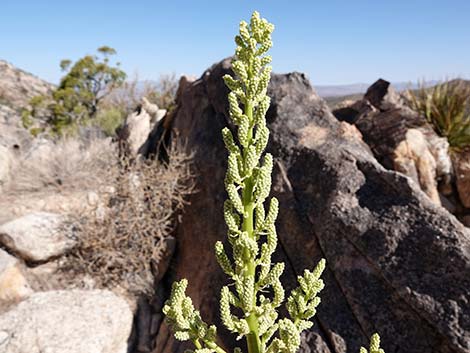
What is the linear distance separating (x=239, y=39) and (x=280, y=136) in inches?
126

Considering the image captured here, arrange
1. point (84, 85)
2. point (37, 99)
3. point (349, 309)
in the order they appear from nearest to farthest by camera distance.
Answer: point (349, 309) < point (37, 99) < point (84, 85)

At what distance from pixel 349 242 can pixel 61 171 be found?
20.7 feet

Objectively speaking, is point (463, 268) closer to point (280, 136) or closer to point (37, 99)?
point (280, 136)

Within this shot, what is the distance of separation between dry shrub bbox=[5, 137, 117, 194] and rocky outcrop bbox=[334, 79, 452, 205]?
190 inches

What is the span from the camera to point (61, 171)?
301 inches

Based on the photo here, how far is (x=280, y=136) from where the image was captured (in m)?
4.89

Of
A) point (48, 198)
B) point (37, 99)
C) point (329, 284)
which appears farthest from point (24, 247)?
point (37, 99)

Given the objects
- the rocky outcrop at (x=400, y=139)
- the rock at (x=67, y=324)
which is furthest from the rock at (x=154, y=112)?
the rock at (x=67, y=324)

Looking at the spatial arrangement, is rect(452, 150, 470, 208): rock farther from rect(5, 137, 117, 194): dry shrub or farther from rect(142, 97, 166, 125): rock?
rect(142, 97, 166, 125): rock

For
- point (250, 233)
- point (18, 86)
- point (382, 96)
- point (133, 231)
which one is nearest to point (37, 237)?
point (133, 231)

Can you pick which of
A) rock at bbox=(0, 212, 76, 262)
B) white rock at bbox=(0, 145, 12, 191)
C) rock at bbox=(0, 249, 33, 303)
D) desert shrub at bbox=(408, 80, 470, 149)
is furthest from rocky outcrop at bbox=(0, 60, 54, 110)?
desert shrub at bbox=(408, 80, 470, 149)

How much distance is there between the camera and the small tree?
17766mm

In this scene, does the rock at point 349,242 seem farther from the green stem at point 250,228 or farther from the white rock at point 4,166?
the white rock at point 4,166

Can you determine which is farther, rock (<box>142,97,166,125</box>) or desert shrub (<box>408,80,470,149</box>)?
rock (<box>142,97,166,125</box>)
